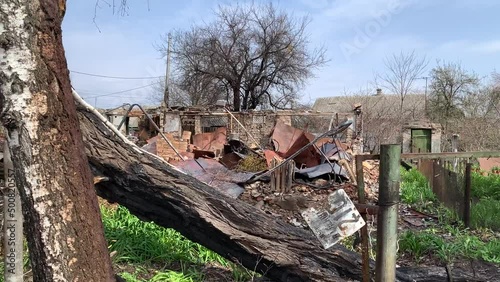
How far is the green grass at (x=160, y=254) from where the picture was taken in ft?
12.4

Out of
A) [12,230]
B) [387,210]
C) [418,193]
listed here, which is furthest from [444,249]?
[418,193]

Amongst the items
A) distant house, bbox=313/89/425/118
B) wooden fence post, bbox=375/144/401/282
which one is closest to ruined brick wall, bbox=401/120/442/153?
distant house, bbox=313/89/425/118

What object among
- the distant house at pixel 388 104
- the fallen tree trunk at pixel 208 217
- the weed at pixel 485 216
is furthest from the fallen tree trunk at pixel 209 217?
the distant house at pixel 388 104

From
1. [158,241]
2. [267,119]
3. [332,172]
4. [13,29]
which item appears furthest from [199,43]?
[13,29]

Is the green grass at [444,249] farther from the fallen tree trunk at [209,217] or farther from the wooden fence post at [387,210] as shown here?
the wooden fence post at [387,210]

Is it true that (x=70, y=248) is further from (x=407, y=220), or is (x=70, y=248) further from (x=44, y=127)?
(x=407, y=220)

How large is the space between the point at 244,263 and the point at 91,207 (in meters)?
1.61

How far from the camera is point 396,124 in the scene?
27.2 m

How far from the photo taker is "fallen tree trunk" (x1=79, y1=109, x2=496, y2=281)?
129 inches

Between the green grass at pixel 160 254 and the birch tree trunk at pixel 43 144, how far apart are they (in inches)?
57.5

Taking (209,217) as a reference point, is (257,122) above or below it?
above

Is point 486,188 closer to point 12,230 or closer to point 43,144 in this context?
point 12,230

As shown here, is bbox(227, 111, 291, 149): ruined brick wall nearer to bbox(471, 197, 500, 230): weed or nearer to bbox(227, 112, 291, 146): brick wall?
bbox(227, 112, 291, 146): brick wall

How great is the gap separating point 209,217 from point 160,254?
112 cm
